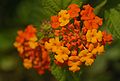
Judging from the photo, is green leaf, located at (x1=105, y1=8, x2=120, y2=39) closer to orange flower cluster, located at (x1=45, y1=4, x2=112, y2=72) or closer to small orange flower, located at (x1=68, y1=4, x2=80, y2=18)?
orange flower cluster, located at (x1=45, y1=4, x2=112, y2=72)

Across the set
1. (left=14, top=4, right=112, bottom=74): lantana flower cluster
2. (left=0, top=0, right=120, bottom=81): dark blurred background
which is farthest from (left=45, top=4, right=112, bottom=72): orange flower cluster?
(left=0, top=0, right=120, bottom=81): dark blurred background

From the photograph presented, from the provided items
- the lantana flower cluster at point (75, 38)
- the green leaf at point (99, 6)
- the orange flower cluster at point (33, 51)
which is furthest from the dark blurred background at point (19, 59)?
the lantana flower cluster at point (75, 38)

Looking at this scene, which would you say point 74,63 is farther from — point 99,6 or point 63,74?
point 99,6

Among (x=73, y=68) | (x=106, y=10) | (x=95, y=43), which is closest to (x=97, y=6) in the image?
(x=106, y=10)

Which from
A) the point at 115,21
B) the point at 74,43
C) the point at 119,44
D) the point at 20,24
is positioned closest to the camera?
the point at 74,43

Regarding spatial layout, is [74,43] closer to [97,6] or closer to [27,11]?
[97,6]

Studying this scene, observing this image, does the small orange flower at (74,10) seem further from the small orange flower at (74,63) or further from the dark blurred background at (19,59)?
the dark blurred background at (19,59)
